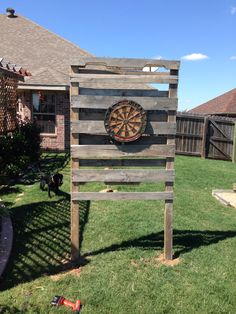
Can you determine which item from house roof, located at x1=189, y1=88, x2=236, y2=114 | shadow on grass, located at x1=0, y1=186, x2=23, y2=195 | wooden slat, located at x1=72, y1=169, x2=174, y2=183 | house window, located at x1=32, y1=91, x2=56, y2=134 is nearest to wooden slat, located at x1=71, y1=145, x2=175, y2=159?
wooden slat, located at x1=72, y1=169, x2=174, y2=183

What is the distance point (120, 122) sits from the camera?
473cm

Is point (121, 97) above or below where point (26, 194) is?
above

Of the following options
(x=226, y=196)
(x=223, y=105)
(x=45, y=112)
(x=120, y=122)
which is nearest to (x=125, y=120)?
(x=120, y=122)

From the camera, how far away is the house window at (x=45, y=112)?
15.4 m

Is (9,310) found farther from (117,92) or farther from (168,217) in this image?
(117,92)

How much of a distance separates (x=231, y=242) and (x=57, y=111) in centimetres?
1116

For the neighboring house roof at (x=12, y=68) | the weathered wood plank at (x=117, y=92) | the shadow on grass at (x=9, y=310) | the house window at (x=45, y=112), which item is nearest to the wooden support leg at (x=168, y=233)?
the weathered wood plank at (x=117, y=92)

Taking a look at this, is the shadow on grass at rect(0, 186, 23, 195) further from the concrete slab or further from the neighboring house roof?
the concrete slab

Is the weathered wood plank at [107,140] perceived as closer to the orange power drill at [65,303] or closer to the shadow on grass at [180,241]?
the shadow on grass at [180,241]

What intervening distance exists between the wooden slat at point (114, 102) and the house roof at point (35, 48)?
11368 mm

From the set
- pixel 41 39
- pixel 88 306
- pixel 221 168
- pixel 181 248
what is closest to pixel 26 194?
pixel 181 248

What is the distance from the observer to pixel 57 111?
15.2m

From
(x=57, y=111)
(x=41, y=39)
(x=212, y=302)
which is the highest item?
(x=41, y=39)

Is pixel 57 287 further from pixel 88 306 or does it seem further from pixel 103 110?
pixel 103 110
